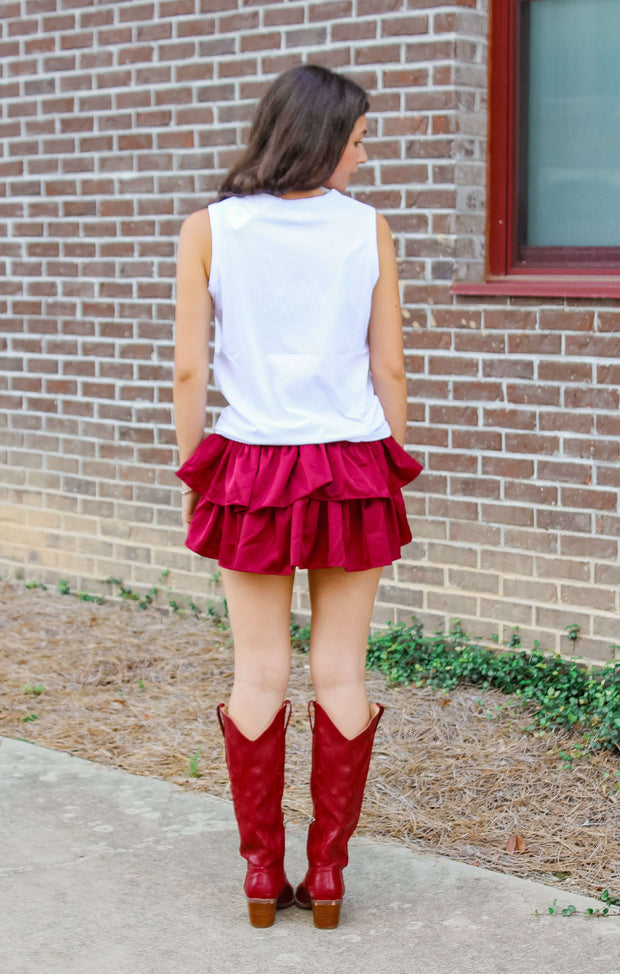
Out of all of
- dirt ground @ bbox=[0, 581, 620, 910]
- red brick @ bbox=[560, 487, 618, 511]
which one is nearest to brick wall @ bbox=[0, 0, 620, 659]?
red brick @ bbox=[560, 487, 618, 511]

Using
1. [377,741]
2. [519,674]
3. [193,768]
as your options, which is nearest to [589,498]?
[519,674]

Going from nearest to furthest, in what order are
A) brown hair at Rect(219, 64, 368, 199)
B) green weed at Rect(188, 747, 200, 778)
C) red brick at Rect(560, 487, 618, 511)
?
brown hair at Rect(219, 64, 368, 199) < green weed at Rect(188, 747, 200, 778) < red brick at Rect(560, 487, 618, 511)

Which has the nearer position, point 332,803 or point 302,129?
point 302,129

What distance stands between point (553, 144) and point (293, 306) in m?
2.58

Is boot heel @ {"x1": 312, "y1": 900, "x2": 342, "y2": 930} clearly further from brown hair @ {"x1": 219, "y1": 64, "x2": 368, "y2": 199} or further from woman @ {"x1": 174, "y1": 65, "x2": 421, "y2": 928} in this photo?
brown hair @ {"x1": 219, "y1": 64, "x2": 368, "y2": 199}

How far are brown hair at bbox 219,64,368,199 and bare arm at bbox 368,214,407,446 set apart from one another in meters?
0.22

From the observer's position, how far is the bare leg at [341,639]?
3162 millimetres

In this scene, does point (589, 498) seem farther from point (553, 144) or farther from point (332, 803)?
point (332, 803)

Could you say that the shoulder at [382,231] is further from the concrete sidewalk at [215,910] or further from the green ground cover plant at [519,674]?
the green ground cover plant at [519,674]

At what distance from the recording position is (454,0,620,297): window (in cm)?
508

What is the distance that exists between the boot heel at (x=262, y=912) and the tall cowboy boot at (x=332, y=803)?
4.0 inches

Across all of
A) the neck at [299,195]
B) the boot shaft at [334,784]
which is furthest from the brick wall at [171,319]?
the neck at [299,195]

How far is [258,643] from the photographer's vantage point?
10.4ft

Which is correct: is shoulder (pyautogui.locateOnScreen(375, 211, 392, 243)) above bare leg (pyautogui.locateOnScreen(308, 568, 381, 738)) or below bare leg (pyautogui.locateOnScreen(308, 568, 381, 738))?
above
